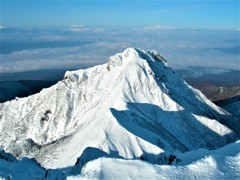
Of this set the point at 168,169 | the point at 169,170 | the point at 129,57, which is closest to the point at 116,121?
the point at 168,169

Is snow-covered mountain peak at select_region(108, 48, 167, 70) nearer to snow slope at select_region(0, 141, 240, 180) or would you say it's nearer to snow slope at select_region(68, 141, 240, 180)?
snow slope at select_region(0, 141, 240, 180)

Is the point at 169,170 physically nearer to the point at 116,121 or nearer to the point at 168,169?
the point at 168,169

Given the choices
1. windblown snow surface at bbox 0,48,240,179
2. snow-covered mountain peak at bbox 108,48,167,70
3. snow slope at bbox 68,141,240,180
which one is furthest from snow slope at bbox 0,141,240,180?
snow-covered mountain peak at bbox 108,48,167,70

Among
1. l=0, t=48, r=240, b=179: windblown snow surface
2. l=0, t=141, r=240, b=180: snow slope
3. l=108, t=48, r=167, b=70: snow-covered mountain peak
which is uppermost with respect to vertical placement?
l=0, t=141, r=240, b=180: snow slope

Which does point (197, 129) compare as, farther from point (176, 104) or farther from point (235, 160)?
point (235, 160)

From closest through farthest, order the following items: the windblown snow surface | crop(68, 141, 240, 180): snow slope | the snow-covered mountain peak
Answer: crop(68, 141, 240, 180): snow slope < the windblown snow surface < the snow-covered mountain peak

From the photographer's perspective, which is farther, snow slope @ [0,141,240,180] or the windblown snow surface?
the windblown snow surface

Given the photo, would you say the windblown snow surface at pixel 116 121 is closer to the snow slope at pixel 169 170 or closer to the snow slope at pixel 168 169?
the snow slope at pixel 168 169

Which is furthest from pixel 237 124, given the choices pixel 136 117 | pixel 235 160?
pixel 235 160
